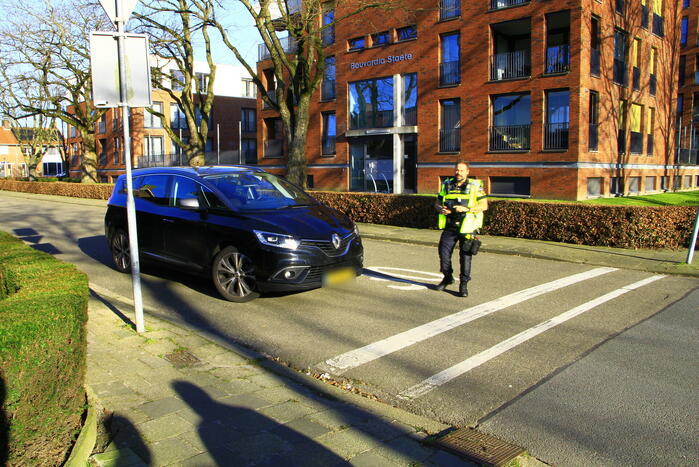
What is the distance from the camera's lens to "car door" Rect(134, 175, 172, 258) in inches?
321

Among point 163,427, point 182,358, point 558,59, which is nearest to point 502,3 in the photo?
point 558,59

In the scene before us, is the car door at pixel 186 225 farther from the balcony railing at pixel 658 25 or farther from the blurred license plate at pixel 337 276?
the balcony railing at pixel 658 25

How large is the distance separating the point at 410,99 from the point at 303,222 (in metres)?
22.5

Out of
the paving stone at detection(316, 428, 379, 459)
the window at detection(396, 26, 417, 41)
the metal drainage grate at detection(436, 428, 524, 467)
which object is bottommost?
the metal drainage grate at detection(436, 428, 524, 467)

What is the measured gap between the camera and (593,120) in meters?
24.0

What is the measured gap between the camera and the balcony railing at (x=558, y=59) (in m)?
23.1

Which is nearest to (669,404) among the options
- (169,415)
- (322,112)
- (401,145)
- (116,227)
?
(169,415)

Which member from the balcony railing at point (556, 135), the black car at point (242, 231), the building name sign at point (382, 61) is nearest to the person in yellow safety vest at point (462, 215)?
the black car at point (242, 231)

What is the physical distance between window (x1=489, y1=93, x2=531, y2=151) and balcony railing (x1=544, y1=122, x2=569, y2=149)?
74 cm

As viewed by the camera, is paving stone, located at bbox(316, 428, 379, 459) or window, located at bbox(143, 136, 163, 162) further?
window, located at bbox(143, 136, 163, 162)

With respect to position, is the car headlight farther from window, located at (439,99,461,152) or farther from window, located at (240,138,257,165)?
window, located at (240,138,257,165)

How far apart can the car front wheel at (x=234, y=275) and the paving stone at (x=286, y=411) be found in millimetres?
3100

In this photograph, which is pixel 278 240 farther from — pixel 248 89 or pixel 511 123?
pixel 248 89

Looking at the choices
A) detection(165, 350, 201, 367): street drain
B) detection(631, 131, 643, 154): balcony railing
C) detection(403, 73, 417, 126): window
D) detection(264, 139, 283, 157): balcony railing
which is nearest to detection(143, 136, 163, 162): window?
detection(264, 139, 283, 157): balcony railing
